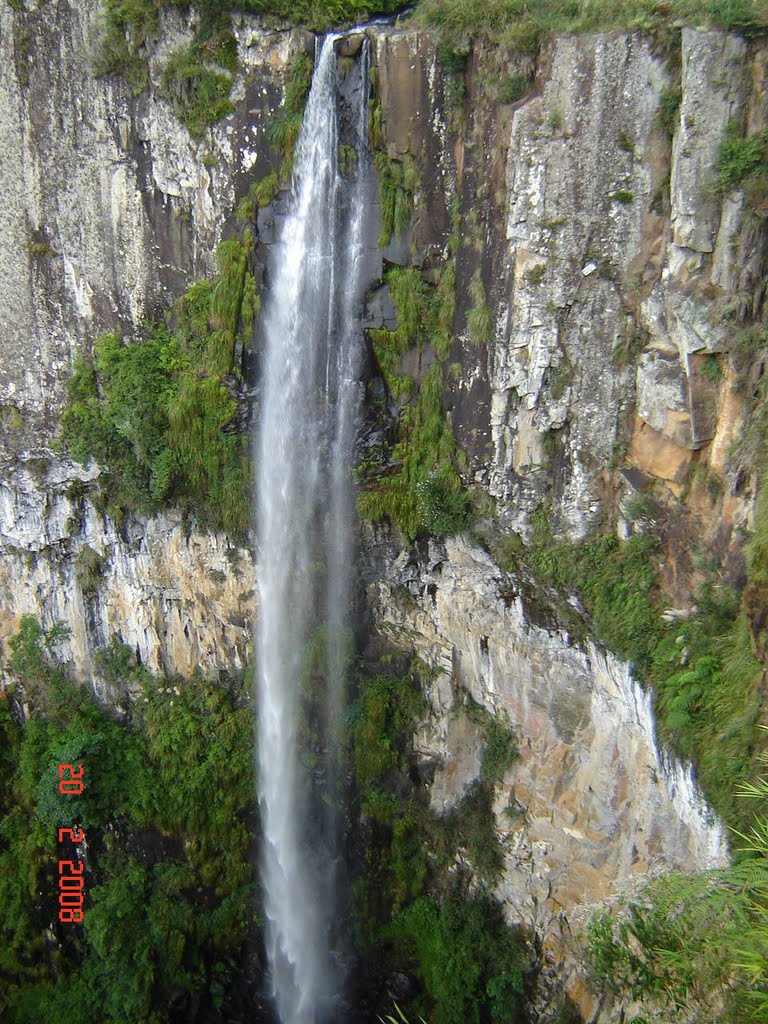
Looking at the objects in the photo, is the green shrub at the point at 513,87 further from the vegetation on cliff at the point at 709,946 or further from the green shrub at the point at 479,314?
the vegetation on cliff at the point at 709,946

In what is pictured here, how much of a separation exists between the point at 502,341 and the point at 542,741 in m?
4.95

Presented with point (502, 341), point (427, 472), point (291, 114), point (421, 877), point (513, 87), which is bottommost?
point (421, 877)

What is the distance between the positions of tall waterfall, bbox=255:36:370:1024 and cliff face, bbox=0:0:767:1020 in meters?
0.52

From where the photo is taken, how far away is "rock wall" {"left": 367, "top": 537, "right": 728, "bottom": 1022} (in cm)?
798

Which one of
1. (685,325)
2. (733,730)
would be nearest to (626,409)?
(685,325)

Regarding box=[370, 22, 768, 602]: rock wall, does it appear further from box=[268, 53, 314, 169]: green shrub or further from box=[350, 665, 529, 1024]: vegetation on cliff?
box=[350, 665, 529, 1024]: vegetation on cliff

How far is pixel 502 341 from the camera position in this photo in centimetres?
826

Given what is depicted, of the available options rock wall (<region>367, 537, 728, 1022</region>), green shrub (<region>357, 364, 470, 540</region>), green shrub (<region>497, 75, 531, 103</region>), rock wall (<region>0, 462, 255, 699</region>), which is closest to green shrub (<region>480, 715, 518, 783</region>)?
rock wall (<region>367, 537, 728, 1022</region>)

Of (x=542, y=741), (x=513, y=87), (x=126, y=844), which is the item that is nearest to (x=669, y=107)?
(x=513, y=87)

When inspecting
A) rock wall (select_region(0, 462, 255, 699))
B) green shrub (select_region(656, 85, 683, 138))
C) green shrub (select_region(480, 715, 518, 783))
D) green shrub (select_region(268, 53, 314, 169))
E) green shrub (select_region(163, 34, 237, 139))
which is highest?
green shrub (select_region(163, 34, 237, 139))

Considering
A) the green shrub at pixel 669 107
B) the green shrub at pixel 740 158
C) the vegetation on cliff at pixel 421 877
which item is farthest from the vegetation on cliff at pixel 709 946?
the green shrub at pixel 669 107

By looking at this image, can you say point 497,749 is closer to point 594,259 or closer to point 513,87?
point 594,259
